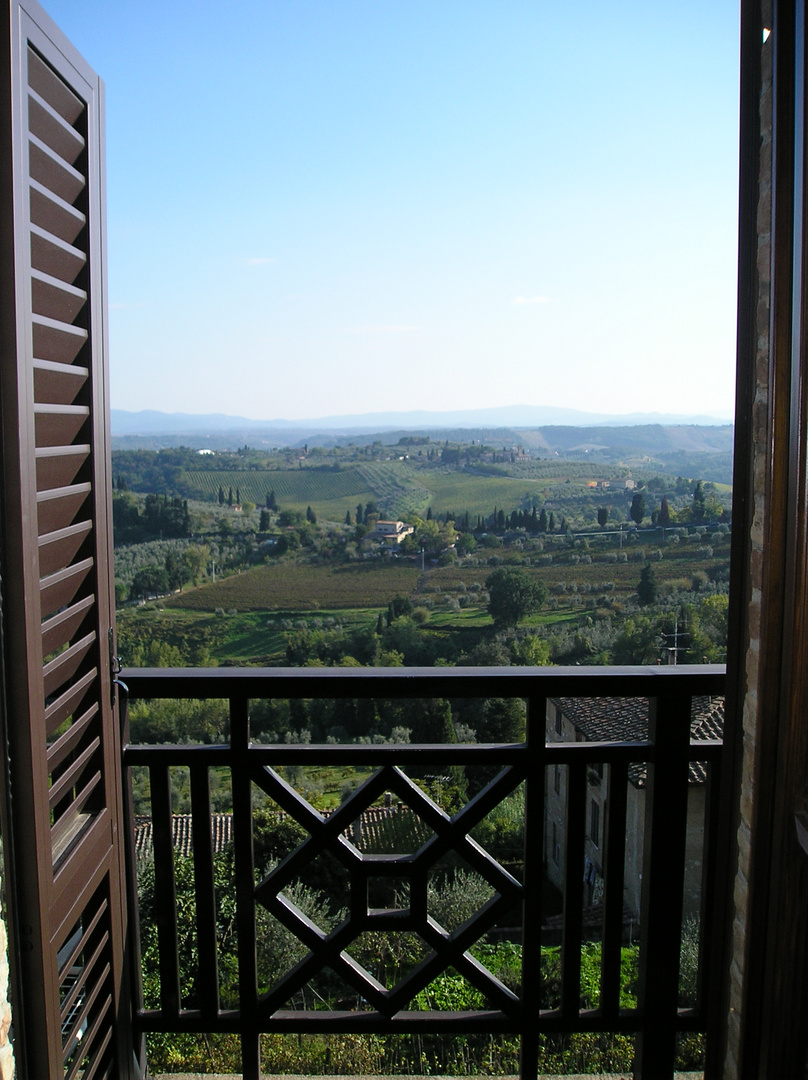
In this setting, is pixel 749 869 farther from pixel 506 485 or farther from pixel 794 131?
pixel 506 485

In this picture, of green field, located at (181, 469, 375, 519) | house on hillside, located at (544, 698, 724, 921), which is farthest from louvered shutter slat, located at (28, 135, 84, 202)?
green field, located at (181, 469, 375, 519)

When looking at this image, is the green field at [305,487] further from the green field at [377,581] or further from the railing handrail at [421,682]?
the railing handrail at [421,682]

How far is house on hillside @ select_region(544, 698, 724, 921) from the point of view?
153 cm

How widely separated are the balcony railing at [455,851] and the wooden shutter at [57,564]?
153 millimetres

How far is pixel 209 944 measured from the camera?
1.43m

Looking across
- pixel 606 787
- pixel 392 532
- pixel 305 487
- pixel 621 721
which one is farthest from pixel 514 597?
pixel 606 787

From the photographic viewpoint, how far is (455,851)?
138 centimetres

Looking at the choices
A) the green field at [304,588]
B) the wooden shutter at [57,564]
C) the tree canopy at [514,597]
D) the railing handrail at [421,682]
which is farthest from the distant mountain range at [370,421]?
the wooden shutter at [57,564]

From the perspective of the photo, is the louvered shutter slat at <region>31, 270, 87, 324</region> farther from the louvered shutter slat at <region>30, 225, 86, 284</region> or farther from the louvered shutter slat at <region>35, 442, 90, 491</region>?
the louvered shutter slat at <region>35, 442, 90, 491</region>

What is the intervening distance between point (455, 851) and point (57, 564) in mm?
868

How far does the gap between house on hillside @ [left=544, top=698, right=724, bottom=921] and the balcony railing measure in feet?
0.14

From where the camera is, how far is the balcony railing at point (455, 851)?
137 cm

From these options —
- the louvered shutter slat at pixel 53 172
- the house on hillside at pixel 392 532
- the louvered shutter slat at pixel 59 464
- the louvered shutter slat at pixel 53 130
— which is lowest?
the house on hillside at pixel 392 532

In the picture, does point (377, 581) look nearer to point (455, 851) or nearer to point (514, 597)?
point (514, 597)
